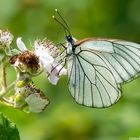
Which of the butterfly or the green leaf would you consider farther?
the butterfly

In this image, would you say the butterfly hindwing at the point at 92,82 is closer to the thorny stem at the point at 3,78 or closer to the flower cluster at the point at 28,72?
the flower cluster at the point at 28,72

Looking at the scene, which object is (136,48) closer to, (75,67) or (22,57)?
(75,67)

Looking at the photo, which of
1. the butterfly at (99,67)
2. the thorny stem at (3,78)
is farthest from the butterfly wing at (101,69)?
the thorny stem at (3,78)

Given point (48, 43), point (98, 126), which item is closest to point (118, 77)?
point (48, 43)

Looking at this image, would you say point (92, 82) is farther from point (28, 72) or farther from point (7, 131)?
point (7, 131)

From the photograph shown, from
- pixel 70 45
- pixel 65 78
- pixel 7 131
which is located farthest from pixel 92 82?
pixel 65 78

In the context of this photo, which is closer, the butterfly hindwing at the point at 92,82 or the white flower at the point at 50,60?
the white flower at the point at 50,60

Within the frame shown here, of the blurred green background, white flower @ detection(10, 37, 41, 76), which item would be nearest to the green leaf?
white flower @ detection(10, 37, 41, 76)

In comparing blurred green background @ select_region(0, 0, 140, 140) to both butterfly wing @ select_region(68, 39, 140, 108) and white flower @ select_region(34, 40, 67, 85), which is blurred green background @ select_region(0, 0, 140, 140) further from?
white flower @ select_region(34, 40, 67, 85)

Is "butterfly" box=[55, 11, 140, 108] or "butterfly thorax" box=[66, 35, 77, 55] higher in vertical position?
"butterfly thorax" box=[66, 35, 77, 55]
